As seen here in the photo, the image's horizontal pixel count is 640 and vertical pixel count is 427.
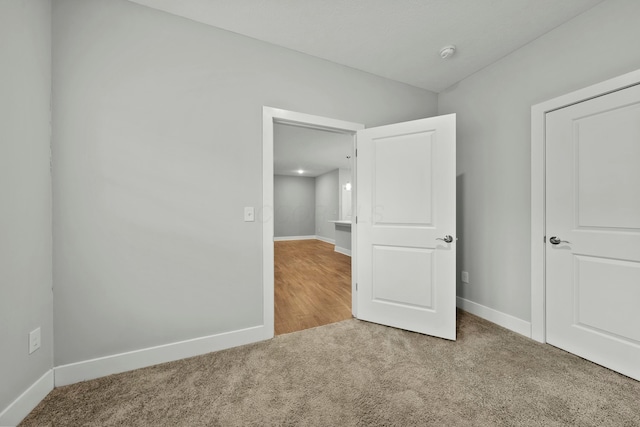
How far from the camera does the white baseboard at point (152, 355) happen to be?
153 cm

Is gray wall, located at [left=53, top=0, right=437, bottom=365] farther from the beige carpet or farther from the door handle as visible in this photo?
the door handle

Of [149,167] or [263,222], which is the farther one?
[263,222]

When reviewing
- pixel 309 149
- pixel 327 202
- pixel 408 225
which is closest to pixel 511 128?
pixel 408 225

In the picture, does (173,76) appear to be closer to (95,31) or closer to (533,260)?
(95,31)

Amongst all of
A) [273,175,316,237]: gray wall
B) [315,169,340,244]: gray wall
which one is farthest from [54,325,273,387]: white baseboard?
[273,175,316,237]: gray wall

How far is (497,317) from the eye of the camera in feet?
7.64

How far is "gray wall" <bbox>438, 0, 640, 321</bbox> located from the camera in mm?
1690

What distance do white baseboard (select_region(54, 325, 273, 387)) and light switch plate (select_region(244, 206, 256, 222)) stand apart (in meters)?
0.94

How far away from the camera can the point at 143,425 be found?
123cm

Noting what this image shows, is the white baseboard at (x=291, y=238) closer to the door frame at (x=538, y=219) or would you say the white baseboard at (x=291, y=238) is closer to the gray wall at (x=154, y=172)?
the gray wall at (x=154, y=172)

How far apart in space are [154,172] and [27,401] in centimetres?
145

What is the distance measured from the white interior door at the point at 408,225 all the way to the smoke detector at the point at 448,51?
1.99 ft

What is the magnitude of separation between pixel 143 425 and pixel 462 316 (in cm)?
276

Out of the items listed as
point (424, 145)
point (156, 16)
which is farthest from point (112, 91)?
point (424, 145)
